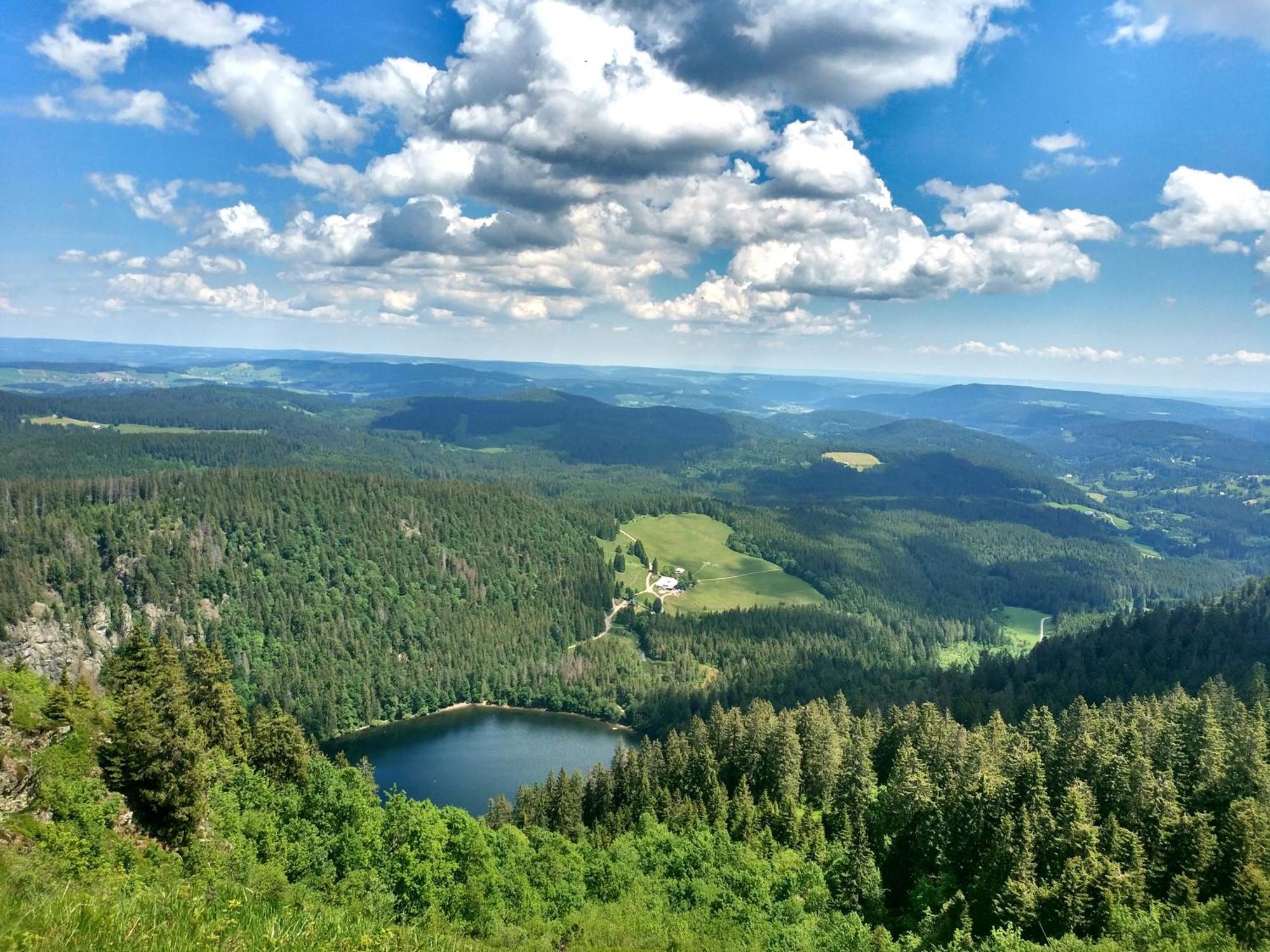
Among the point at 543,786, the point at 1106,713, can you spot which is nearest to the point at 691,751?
the point at 543,786

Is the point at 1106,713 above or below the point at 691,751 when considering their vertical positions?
above

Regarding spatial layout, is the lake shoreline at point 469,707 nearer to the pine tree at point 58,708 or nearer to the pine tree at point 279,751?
the pine tree at point 279,751

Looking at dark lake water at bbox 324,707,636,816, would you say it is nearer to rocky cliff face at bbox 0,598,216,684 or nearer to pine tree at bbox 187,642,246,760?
rocky cliff face at bbox 0,598,216,684

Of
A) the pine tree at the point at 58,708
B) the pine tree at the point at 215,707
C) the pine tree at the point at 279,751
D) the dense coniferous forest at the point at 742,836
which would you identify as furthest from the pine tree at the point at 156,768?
the pine tree at the point at 279,751

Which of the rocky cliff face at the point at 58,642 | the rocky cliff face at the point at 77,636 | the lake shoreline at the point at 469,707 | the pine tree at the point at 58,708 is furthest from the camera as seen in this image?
the lake shoreline at the point at 469,707

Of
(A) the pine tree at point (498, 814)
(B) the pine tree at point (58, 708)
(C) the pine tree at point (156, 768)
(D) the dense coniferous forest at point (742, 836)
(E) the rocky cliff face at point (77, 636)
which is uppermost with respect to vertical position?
(B) the pine tree at point (58, 708)

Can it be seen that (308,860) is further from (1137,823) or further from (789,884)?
(1137,823)

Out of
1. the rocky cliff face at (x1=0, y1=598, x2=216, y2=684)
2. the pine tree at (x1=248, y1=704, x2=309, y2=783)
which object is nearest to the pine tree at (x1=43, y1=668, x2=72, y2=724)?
the pine tree at (x1=248, y1=704, x2=309, y2=783)
